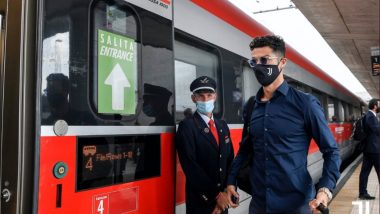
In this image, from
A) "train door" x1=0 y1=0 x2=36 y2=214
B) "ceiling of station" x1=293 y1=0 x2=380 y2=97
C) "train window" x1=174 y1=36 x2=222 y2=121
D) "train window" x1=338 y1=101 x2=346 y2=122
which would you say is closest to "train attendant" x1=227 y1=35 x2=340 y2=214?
"train window" x1=174 y1=36 x2=222 y2=121

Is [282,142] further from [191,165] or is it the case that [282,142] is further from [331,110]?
[331,110]

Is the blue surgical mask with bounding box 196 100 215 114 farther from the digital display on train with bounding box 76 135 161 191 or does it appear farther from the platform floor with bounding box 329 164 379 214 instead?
the platform floor with bounding box 329 164 379 214

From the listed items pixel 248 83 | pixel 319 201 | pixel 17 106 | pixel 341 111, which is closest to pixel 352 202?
pixel 248 83

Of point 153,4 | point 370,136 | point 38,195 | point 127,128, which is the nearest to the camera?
point 38,195

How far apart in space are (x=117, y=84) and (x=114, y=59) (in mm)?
155

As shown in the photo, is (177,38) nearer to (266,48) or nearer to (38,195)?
(266,48)

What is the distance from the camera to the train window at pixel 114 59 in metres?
2.36

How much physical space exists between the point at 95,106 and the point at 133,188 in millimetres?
606

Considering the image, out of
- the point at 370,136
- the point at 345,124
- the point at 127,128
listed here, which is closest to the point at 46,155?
the point at 127,128

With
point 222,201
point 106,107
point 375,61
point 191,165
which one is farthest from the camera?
point 375,61

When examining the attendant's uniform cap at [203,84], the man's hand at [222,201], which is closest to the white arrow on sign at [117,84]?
the attendant's uniform cap at [203,84]

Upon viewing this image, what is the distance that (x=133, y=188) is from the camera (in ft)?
8.38

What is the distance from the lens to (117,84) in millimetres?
2480

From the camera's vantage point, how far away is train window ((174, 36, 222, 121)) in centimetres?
325
